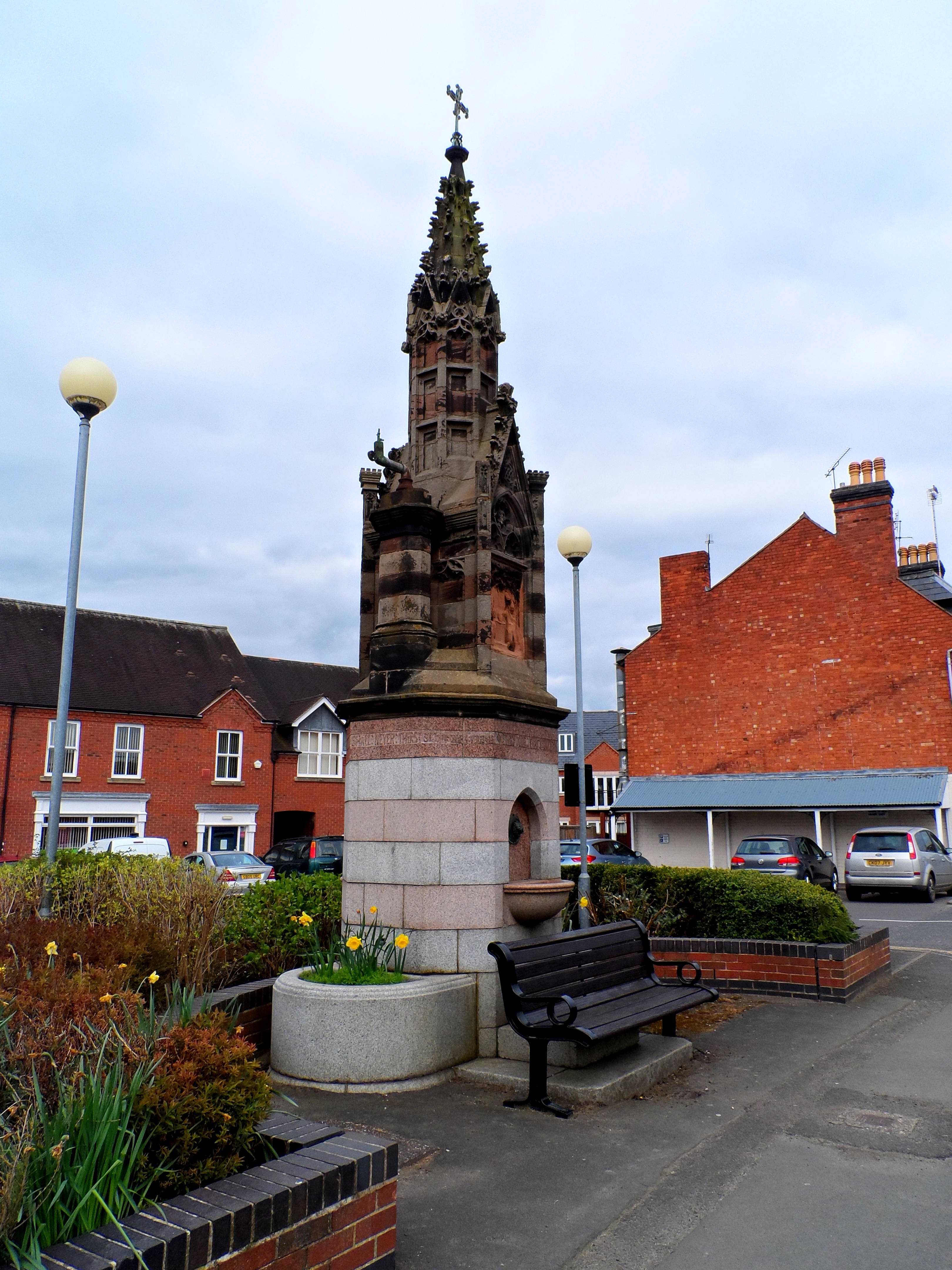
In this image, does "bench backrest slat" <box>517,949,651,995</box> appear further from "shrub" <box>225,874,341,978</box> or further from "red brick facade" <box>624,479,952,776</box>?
"red brick facade" <box>624,479,952,776</box>

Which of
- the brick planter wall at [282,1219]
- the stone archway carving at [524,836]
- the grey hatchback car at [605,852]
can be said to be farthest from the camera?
the grey hatchback car at [605,852]

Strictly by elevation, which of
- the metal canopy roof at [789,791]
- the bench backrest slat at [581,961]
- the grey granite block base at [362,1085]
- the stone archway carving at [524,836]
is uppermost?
the metal canopy roof at [789,791]

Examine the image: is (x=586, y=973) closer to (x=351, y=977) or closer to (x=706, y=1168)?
(x=351, y=977)

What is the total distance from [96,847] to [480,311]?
10.4 meters

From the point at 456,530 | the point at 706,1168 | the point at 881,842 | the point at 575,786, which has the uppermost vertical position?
the point at 456,530

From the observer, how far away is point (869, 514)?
29156 millimetres

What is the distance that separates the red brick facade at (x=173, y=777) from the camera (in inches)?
1204

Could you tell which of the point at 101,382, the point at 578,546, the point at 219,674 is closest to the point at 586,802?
the point at 578,546

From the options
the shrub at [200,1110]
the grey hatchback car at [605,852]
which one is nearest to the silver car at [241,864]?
the grey hatchback car at [605,852]

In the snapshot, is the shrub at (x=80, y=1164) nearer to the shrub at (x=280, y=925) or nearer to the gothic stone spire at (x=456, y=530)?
the shrub at (x=280, y=925)

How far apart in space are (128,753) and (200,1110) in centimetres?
3240

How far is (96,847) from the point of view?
14.3 meters

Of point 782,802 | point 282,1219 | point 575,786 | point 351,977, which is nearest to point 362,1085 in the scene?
point 351,977

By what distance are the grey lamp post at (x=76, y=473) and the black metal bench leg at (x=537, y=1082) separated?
3813mm
